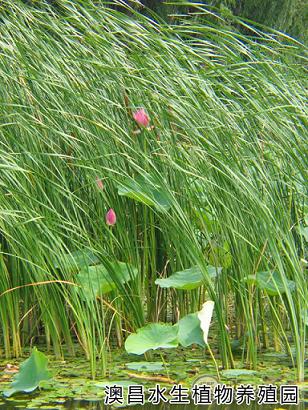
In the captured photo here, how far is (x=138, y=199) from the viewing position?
3.12 metres

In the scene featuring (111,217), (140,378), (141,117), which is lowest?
(140,378)

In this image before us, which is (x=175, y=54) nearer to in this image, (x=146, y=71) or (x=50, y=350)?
(x=146, y=71)

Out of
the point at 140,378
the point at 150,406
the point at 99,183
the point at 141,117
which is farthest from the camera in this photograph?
the point at 141,117

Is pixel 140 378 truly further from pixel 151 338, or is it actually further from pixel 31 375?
pixel 31 375

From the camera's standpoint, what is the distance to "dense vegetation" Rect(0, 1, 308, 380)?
3.02 m

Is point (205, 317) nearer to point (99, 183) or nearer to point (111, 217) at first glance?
point (111, 217)

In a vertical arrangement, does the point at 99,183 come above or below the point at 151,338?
Result: above

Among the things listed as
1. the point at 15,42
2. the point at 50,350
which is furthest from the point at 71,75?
the point at 50,350

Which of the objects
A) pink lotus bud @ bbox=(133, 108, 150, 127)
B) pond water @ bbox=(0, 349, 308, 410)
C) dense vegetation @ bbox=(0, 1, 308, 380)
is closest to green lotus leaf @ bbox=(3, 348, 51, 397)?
pond water @ bbox=(0, 349, 308, 410)

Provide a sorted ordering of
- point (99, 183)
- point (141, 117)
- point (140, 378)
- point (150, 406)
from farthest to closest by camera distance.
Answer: point (141, 117) < point (99, 183) < point (140, 378) < point (150, 406)

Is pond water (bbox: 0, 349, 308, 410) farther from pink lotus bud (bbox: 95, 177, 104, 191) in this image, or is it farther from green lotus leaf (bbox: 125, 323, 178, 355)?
pink lotus bud (bbox: 95, 177, 104, 191)

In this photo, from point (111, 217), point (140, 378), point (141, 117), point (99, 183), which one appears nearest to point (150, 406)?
point (140, 378)

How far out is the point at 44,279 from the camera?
123 inches

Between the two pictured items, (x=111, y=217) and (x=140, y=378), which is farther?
(x=111, y=217)
